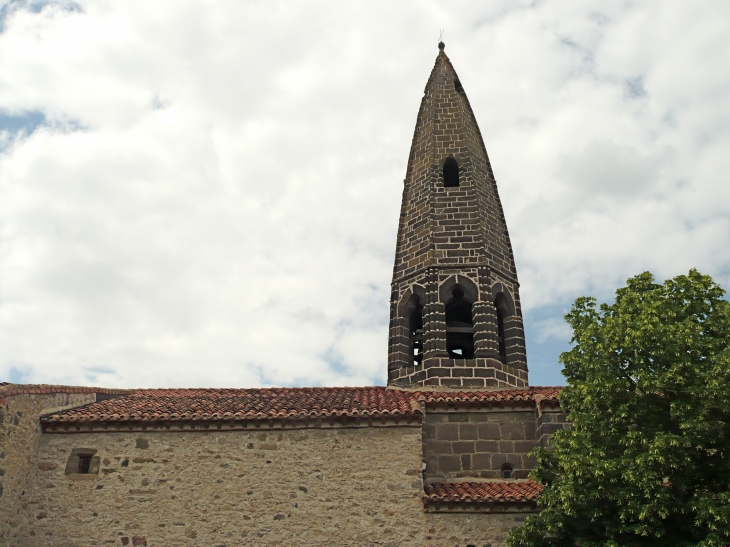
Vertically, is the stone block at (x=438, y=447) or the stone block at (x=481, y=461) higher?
the stone block at (x=438, y=447)

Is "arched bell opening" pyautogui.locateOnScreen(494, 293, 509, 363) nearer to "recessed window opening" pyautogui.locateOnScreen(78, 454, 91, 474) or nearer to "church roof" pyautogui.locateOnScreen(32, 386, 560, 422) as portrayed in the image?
"church roof" pyautogui.locateOnScreen(32, 386, 560, 422)

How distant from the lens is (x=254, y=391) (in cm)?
1551

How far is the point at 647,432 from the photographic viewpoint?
30.5 ft

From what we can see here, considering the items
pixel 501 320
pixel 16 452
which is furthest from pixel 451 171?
pixel 16 452

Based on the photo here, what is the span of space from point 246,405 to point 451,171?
10.0 m

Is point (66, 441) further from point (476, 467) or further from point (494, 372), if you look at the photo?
point (494, 372)

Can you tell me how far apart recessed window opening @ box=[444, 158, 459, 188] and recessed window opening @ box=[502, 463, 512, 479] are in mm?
9181

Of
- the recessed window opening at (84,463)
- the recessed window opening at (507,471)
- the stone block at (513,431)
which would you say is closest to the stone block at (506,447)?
the stone block at (513,431)

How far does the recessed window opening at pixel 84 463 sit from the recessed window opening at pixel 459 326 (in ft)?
28.9

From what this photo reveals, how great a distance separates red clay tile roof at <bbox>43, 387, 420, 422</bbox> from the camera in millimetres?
12539

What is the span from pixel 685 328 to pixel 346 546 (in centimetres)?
713

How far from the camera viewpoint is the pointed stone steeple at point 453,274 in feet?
51.2

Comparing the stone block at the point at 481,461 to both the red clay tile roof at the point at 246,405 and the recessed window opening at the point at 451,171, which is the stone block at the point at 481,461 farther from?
the recessed window opening at the point at 451,171

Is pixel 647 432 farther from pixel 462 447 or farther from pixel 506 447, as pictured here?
pixel 462 447
